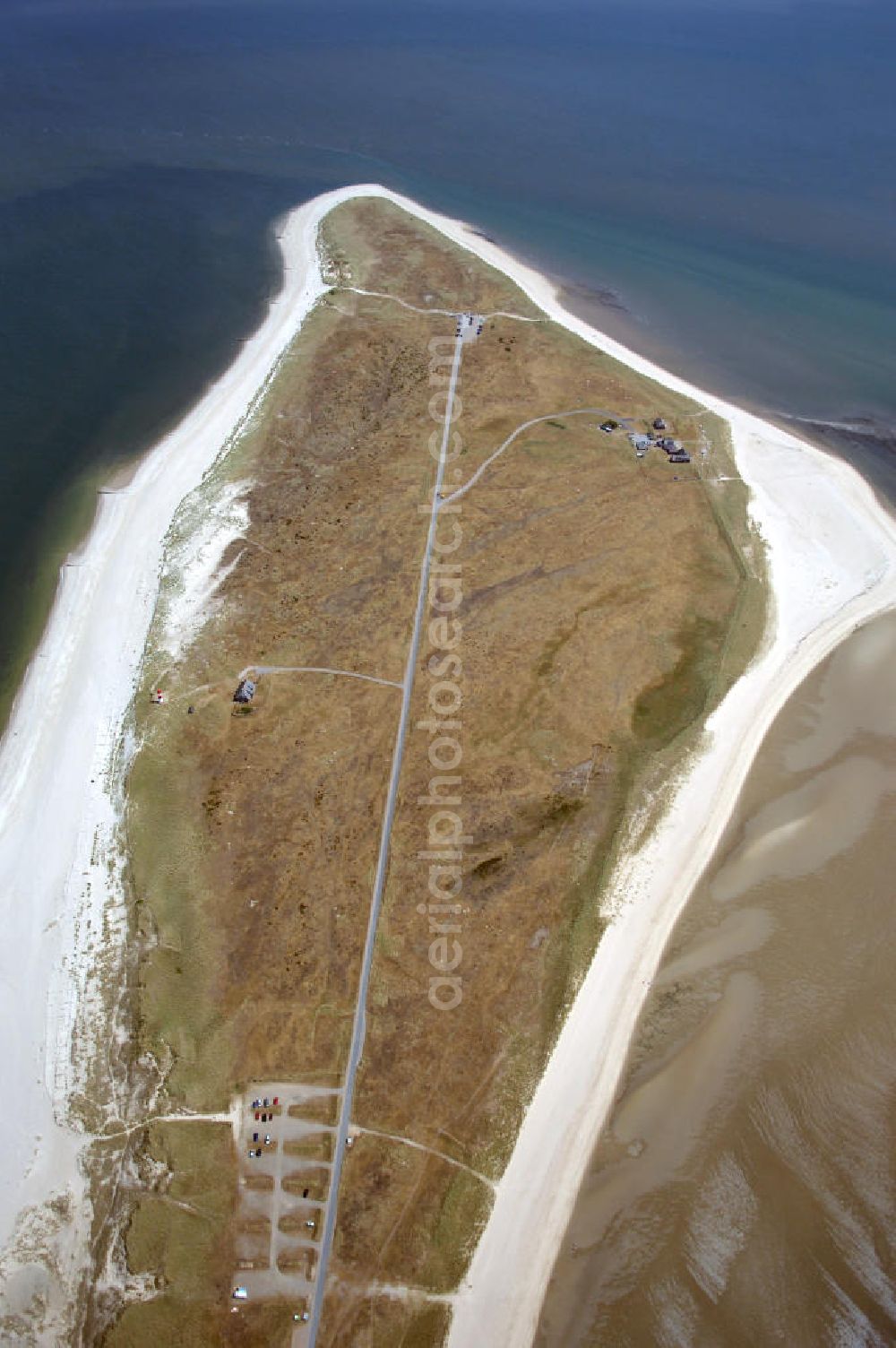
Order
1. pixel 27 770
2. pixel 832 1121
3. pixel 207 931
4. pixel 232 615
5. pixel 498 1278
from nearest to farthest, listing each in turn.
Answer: pixel 498 1278, pixel 832 1121, pixel 207 931, pixel 27 770, pixel 232 615

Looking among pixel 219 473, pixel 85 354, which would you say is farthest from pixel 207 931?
pixel 85 354

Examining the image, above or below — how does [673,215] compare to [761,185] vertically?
below

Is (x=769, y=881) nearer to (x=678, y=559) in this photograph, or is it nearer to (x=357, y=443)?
(x=678, y=559)

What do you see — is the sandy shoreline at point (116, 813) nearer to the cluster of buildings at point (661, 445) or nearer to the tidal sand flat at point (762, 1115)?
the tidal sand flat at point (762, 1115)

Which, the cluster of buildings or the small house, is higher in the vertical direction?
the cluster of buildings

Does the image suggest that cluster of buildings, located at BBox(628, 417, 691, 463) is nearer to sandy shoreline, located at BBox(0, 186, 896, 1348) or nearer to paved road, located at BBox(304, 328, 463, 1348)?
sandy shoreline, located at BBox(0, 186, 896, 1348)

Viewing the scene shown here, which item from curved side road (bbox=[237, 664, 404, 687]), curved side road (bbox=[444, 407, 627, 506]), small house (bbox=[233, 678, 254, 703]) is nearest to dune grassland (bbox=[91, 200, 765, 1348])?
curved side road (bbox=[237, 664, 404, 687])

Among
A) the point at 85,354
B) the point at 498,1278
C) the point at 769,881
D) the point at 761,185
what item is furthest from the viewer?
the point at 761,185
